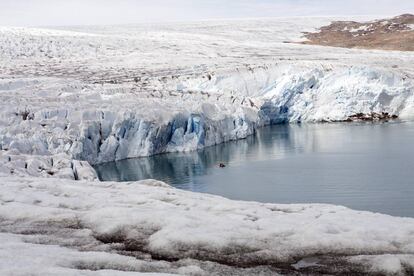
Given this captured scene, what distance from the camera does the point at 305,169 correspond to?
66.7 ft

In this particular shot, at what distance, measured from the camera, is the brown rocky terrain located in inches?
1956

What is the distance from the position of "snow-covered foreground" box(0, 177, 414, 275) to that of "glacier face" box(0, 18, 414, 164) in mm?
7053

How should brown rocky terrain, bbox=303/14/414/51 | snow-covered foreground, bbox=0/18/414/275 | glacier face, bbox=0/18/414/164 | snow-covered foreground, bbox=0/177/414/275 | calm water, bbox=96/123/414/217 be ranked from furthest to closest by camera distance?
brown rocky terrain, bbox=303/14/414/51 → glacier face, bbox=0/18/414/164 → calm water, bbox=96/123/414/217 → snow-covered foreground, bbox=0/18/414/275 → snow-covered foreground, bbox=0/177/414/275

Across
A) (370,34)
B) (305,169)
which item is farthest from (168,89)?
(370,34)

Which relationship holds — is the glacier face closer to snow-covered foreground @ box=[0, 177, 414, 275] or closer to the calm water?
the calm water

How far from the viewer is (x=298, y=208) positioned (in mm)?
7812

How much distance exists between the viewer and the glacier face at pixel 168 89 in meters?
22.2

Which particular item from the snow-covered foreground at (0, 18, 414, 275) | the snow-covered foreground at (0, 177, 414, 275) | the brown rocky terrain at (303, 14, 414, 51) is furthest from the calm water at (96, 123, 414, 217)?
the brown rocky terrain at (303, 14, 414, 51)

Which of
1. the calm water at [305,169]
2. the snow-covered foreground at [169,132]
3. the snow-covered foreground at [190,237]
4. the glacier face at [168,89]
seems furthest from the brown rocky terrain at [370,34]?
the snow-covered foreground at [190,237]

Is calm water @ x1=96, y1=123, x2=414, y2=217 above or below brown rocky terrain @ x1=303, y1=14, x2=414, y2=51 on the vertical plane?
below

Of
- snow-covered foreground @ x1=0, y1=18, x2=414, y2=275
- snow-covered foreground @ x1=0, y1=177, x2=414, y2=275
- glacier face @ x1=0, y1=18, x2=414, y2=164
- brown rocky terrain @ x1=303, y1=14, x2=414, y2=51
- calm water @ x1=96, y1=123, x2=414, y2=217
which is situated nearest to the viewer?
snow-covered foreground @ x1=0, y1=177, x2=414, y2=275

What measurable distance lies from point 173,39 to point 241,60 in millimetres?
12369

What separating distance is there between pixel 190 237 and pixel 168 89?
990 inches

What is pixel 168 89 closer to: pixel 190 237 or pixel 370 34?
pixel 190 237
